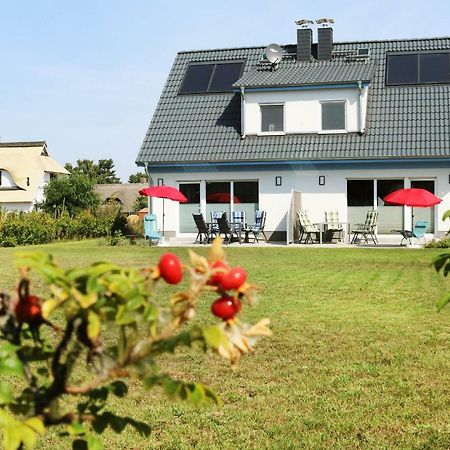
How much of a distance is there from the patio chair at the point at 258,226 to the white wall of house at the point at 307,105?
112 inches

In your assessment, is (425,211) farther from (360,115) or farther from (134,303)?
(134,303)

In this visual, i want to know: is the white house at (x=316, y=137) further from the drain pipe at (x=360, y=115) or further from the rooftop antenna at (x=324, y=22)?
the rooftop antenna at (x=324, y=22)

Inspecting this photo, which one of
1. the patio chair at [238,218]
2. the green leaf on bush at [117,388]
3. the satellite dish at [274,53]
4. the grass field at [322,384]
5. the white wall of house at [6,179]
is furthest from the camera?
the white wall of house at [6,179]

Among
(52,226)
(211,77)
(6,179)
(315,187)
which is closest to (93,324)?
(315,187)

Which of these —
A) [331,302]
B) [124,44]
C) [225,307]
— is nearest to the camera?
[225,307]

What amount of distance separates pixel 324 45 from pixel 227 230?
7.75m

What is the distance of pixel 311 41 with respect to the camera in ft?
78.9

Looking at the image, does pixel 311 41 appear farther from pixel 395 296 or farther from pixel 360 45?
pixel 395 296

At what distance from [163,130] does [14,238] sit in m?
6.69

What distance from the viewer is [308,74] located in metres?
22.1

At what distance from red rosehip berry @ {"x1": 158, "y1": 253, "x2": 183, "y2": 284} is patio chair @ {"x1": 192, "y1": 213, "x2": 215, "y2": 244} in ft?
62.0

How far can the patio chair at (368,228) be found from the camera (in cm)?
2047

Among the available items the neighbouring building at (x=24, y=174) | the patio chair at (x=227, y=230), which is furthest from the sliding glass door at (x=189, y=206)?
the neighbouring building at (x=24, y=174)

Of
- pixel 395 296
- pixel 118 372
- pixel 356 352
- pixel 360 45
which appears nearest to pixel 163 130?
pixel 360 45
